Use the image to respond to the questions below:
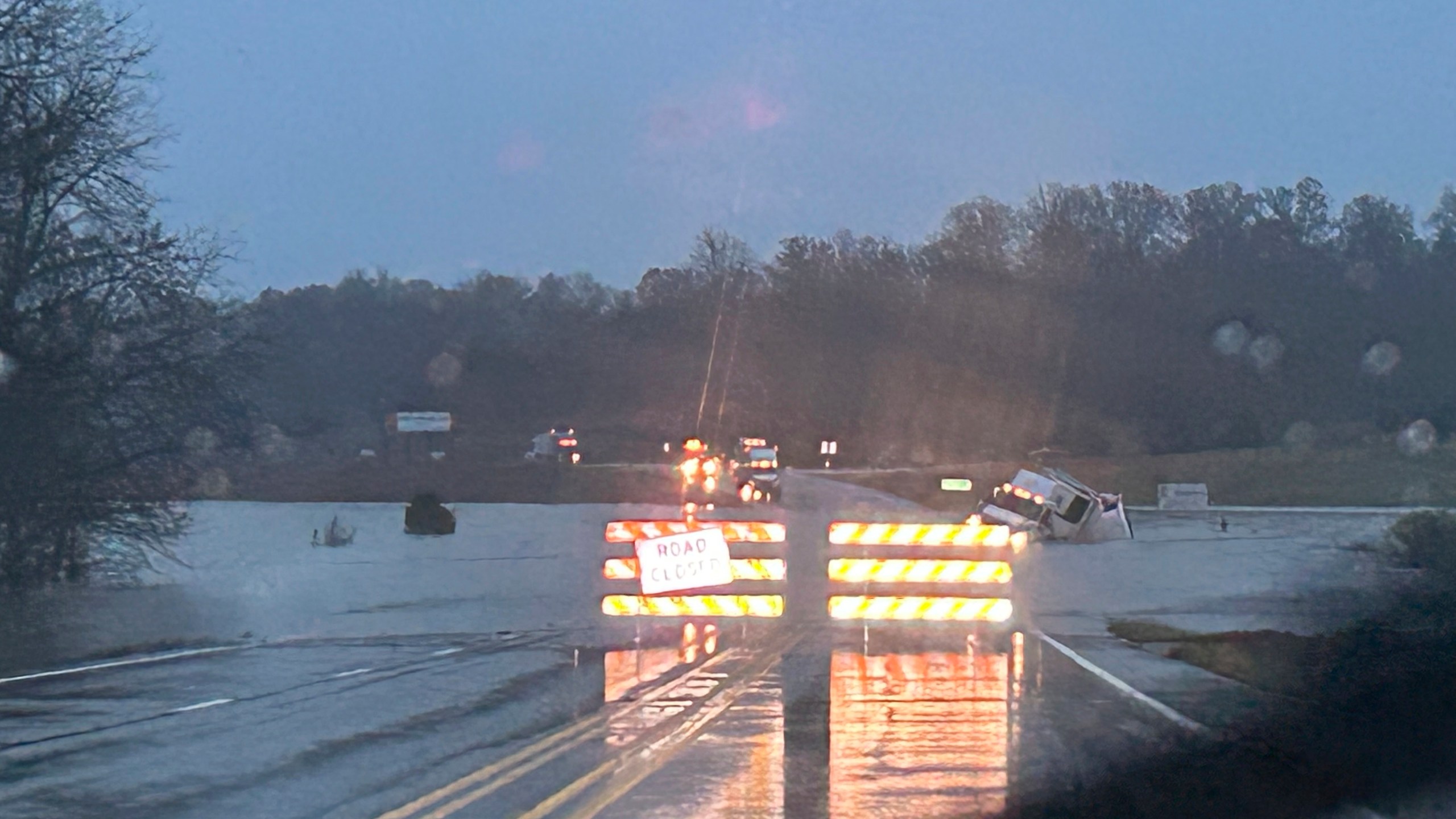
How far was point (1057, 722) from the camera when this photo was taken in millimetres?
10367

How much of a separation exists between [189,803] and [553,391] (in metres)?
74.0

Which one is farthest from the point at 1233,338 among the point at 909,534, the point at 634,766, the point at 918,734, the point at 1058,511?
the point at 634,766

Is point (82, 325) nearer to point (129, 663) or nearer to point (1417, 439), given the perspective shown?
point (129, 663)

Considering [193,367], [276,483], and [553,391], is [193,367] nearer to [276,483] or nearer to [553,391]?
[276,483]

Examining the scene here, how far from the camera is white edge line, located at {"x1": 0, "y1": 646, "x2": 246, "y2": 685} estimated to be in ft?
41.8

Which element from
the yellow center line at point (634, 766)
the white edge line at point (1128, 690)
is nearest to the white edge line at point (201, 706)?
the yellow center line at point (634, 766)

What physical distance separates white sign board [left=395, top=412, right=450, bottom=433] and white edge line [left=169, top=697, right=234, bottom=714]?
56797 mm

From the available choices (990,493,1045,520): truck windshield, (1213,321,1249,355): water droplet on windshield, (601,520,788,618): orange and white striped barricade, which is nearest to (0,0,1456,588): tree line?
(1213,321,1249,355): water droplet on windshield

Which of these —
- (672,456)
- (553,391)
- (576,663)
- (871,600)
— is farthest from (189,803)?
(553,391)

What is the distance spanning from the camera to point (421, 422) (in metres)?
67.4

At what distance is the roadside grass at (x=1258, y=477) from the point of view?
48688mm

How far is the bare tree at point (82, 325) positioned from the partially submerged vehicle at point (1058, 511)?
1758 cm

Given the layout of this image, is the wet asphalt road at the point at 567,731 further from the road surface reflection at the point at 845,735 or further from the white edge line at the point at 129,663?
the white edge line at the point at 129,663

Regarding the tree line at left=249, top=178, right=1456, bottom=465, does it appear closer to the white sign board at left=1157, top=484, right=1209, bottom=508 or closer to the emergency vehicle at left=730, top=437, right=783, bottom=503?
the white sign board at left=1157, top=484, right=1209, bottom=508
